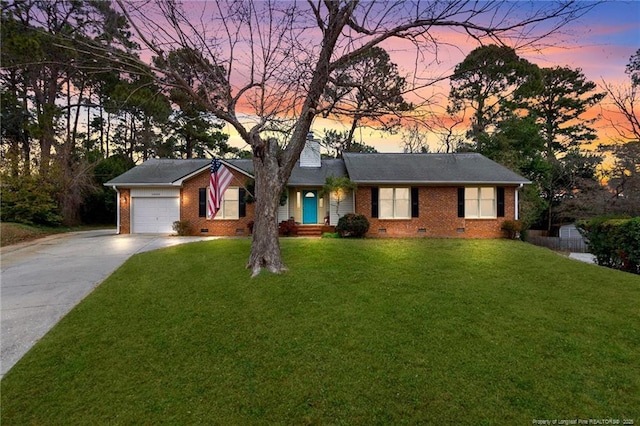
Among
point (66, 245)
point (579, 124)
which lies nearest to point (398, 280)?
point (66, 245)

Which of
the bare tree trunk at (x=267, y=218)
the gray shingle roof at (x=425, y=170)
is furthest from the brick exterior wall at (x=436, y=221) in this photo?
the bare tree trunk at (x=267, y=218)

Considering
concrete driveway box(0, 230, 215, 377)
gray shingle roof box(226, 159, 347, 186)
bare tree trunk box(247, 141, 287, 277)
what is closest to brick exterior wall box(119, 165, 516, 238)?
gray shingle roof box(226, 159, 347, 186)

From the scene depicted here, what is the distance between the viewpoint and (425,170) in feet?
55.0

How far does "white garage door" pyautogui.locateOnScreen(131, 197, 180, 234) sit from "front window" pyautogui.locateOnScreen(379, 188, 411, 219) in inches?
427

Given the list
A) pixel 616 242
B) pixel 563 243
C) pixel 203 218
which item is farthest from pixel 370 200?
pixel 563 243

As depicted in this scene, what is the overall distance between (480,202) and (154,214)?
17.2 metres

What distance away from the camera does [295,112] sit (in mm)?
7551

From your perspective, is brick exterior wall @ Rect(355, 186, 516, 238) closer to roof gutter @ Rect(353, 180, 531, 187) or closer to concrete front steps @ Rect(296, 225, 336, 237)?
roof gutter @ Rect(353, 180, 531, 187)

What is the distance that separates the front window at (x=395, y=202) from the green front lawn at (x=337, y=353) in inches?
345

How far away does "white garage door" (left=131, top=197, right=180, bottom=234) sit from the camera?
663 inches

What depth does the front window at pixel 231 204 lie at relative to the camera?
655 inches

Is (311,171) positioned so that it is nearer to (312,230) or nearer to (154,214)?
(312,230)

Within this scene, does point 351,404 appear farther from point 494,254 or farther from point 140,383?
point 494,254

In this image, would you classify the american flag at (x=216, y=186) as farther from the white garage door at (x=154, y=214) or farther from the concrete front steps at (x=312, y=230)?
the white garage door at (x=154, y=214)
